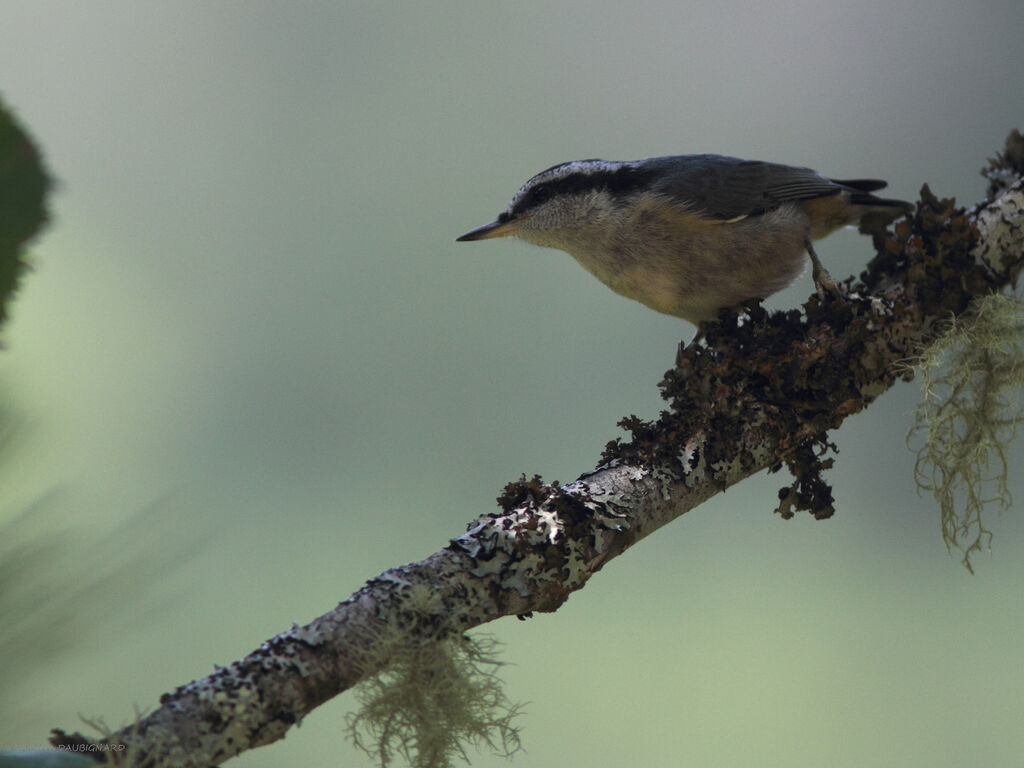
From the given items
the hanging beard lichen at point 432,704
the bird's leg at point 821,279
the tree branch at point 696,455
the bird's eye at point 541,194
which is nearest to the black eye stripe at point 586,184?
the bird's eye at point 541,194

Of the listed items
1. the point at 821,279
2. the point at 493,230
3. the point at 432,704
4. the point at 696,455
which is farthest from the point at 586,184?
the point at 432,704

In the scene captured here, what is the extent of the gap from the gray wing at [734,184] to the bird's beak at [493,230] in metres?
0.30

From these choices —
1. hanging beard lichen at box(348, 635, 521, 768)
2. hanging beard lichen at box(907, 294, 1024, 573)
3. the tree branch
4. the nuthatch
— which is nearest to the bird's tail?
the nuthatch

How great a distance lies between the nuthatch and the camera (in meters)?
1.72

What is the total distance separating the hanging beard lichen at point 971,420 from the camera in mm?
1337

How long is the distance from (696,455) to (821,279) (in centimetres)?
60

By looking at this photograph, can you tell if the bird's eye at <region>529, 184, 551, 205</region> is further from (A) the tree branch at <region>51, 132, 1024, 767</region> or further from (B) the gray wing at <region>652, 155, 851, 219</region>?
(A) the tree branch at <region>51, 132, 1024, 767</region>

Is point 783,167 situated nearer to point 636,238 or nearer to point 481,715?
point 636,238

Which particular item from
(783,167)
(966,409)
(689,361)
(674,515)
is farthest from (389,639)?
(783,167)

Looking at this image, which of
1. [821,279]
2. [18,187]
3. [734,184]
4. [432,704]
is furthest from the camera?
[734,184]

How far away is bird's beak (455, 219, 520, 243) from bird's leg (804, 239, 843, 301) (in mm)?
577

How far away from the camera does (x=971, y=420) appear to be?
56.1 inches

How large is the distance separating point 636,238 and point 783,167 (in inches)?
14.7

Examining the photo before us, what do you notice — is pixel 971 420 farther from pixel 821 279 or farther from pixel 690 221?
pixel 690 221
